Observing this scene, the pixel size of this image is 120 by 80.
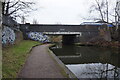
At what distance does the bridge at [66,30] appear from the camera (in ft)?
95.8

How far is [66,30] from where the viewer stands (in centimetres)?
2955

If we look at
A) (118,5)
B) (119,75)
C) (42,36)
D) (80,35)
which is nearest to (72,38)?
(80,35)

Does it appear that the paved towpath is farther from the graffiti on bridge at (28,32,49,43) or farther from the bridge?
the bridge

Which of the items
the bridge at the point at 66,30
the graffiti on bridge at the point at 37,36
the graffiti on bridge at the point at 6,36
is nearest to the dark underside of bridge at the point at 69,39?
the bridge at the point at 66,30

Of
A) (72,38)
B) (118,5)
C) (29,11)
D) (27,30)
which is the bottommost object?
(72,38)

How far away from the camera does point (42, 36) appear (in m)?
28.9

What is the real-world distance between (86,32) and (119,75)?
25.0 m

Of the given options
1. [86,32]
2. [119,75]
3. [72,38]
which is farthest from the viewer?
[72,38]

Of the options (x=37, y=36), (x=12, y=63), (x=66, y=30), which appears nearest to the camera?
(x=12, y=63)

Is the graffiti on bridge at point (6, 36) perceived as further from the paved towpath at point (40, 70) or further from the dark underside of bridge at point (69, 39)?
the dark underside of bridge at point (69, 39)

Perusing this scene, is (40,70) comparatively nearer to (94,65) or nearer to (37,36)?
(94,65)

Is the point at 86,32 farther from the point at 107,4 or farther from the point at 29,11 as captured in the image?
the point at 29,11

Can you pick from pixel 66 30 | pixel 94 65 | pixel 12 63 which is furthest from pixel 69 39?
A: pixel 12 63

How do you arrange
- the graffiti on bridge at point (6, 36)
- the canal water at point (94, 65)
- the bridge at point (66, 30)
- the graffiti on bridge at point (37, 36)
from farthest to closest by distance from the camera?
the bridge at point (66, 30)
the graffiti on bridge at point (37, 36)
the graffiti on bridge at point (6, 36)
the canal water at point (94, 65)
